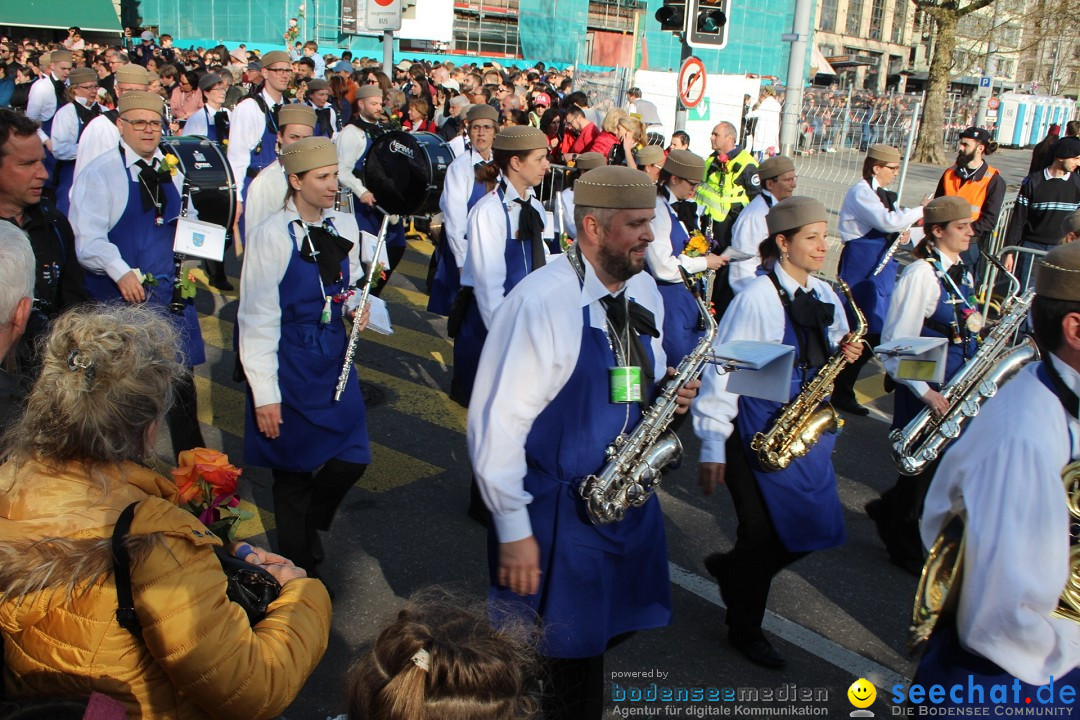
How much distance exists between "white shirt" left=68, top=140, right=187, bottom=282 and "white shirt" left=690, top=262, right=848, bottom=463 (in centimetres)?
303

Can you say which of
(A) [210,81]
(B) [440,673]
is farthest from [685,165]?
(A) [210,81]

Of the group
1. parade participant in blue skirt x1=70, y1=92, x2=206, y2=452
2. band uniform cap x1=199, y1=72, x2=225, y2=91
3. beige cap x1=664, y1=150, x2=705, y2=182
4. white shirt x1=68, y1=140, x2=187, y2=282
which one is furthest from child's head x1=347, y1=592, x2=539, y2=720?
band uniform cap x1=199, y1=72, x2=225, y2=91

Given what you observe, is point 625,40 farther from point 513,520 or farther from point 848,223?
point 513,520

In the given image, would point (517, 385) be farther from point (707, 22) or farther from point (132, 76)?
point (707, 22)

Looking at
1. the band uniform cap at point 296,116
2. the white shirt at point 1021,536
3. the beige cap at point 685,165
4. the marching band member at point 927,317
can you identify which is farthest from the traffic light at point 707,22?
the white shirt at point 1021,536

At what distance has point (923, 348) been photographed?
3555 mm

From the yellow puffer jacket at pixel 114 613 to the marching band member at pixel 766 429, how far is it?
A: 2175 mm

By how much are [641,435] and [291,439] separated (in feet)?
6.10

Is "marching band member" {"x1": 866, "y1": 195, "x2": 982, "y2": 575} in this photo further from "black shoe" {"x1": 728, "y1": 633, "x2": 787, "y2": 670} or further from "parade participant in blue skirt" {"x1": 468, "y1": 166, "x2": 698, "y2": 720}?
"parade participant in blue skirt" {"x1": 468, "y1": 166, "x2": 698, "y2": 720}

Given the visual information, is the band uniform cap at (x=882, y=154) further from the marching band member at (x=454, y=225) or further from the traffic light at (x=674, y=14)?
the traffic light at (x=674, y=14)

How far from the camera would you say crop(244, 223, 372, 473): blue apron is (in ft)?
13.9

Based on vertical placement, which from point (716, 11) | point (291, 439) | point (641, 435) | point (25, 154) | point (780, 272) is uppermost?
point (716, 11)

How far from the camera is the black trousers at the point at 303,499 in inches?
173

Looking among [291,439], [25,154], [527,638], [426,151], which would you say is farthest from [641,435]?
[426,151]
